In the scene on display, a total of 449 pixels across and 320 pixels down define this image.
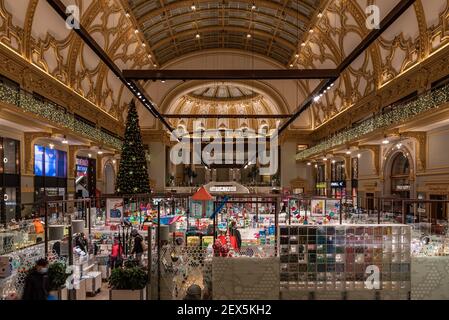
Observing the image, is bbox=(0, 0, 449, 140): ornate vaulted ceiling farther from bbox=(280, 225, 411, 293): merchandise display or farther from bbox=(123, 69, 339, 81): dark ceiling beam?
bbox=(280, 225, 411, 293): merchandise display

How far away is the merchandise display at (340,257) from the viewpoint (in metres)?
8.29

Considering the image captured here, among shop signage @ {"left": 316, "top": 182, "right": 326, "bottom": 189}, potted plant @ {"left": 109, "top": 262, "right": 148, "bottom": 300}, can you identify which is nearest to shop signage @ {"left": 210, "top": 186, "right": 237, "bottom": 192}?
potted plant @ {"left": 109, "top": 262, "right": 148, "bottom": 300}

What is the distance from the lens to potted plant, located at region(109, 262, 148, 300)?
7852 mm

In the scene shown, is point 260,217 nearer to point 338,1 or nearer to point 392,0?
point 392,0

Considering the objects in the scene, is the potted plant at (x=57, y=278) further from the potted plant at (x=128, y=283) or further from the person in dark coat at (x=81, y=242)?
the person in dark coat at (x=81, y=242)

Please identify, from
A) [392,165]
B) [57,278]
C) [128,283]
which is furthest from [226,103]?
[57,278]

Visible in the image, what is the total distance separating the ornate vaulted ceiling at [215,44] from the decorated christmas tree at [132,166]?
446 centimetres

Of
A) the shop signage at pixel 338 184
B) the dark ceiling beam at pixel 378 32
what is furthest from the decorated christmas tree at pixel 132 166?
the shop signage at pixel 338 184

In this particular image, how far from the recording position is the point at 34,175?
62.4 feet

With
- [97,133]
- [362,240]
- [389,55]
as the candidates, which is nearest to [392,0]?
[389,55]

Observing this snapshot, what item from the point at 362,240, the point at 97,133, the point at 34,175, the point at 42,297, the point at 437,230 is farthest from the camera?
the point at 97,133

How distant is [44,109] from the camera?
1672 centimetres

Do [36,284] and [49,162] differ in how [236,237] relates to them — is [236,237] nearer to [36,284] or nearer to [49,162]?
[36,284]
